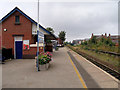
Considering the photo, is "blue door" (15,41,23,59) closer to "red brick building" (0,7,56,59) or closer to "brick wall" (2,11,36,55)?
"red brick building" (0,7,56,59)

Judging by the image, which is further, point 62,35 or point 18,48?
point 62,35

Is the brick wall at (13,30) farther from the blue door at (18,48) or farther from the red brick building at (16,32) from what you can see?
the blue door at (18,48)

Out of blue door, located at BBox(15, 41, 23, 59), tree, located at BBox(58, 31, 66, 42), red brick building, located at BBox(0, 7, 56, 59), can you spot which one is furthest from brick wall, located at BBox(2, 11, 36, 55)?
tree, located at BBox(58, 31, 66, 42)

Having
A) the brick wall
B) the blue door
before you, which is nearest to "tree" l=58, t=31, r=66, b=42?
the brick wall

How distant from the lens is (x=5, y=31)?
10.9 meters

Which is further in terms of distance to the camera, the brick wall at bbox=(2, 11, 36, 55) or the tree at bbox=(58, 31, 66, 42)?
the tree at bbox=(58, 31, 66, 42)

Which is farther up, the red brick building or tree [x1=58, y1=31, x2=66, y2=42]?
tree [x1=58, y1=31, x2=66, y2=42]

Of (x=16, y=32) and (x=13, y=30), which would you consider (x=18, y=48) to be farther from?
(x=13, y=30)

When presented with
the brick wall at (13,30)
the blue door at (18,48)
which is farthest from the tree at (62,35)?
the blue door at (18,48)

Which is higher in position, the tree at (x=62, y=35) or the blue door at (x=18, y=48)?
the tree at (x=62, y=35)

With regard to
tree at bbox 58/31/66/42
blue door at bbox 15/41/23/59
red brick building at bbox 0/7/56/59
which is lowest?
blue door at bbox 15/41/23/59

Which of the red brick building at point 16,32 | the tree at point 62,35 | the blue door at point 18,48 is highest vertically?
the tree at point 62,35

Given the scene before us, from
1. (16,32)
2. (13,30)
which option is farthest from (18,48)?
(13,30)

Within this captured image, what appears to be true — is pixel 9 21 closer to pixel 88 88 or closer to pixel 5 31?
pixel 5 31
